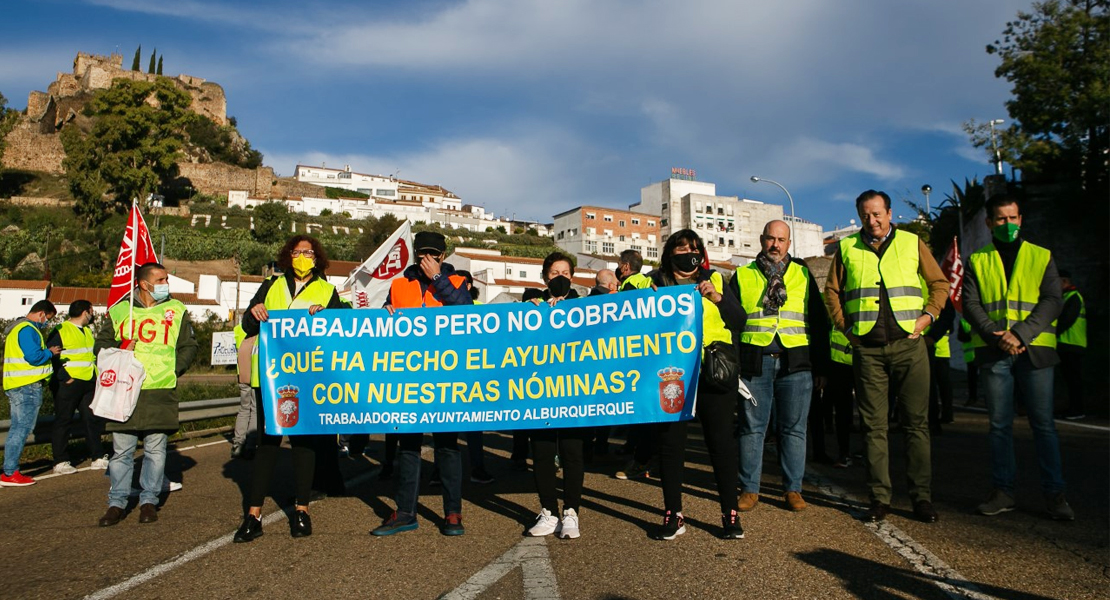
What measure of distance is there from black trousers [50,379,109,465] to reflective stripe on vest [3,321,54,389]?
1.86ft

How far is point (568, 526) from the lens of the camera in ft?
15.2

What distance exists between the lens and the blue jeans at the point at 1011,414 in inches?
189

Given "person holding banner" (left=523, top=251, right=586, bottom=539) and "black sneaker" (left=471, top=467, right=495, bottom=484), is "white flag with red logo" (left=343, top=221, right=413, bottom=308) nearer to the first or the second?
"black sneaker" (left=471, top=467, right=495, bottom=484)

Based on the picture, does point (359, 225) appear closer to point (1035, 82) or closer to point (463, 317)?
point (1035, 82)

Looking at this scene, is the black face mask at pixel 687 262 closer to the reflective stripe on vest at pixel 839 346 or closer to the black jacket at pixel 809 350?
the black jacket at pixel 809 350

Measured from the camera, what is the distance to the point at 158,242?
2950 inches

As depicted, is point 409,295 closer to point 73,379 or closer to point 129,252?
point 129,252

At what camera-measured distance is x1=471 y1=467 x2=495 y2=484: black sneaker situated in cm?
684

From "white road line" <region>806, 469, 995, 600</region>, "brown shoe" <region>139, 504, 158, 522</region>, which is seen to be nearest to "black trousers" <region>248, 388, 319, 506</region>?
"brown shoe" <region>139, 504, 158, 522</region>

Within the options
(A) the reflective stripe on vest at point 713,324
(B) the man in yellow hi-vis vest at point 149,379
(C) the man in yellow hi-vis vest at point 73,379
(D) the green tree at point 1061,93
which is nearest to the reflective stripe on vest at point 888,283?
(A) the reflective stripe on vest at point 713,324

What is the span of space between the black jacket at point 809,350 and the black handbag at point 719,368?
680 mm

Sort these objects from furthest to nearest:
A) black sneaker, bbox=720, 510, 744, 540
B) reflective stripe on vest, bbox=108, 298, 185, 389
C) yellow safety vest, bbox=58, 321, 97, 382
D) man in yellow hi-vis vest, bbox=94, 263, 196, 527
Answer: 1. yellow safety vest, bbox=58, 321, 97, 382
2. reflective stripe on vest, bbox=108, 298, 185, 389
3. man in yellow hi-vis vest, bbox=94, 263, 196, 527
4. black sneaker, bbox=720, 510, 744, 540

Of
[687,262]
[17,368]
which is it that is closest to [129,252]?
[17,368]

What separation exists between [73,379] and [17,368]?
35.0 inches
